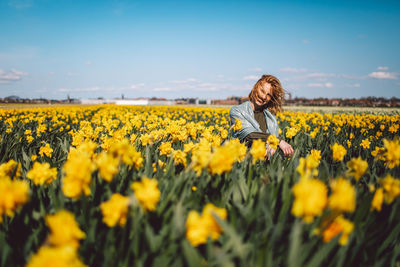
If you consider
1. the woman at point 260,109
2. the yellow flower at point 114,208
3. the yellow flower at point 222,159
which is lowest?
the yellow flower at point 114,208

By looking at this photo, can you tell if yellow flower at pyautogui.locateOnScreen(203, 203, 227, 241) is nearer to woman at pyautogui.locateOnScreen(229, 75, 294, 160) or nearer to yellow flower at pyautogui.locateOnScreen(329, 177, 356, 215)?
yellow flower at pyautogui.locateOnScreen(329, 177, 356, 215)

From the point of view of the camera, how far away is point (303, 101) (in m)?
53.5

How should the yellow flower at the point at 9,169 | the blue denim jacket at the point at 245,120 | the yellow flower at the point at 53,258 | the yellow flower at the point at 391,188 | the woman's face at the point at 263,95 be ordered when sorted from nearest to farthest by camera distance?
1. the yellow flower at the point at 53,258
2. the yellow flower at the point at 391,188
3. the yellow flower at the point at 9,169
4. the blue denim jacket at the point at 245,120
5. the woman's face at the point at 263,95

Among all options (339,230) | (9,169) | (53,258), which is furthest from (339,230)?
(9,169)

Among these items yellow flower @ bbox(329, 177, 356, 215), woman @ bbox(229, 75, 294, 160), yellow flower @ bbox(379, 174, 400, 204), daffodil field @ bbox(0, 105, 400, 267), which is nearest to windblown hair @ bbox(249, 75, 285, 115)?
woman @ bbox(229, 75, 294, 160)

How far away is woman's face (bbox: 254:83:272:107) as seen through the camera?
404 centimetres

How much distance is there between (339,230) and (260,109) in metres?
3.52

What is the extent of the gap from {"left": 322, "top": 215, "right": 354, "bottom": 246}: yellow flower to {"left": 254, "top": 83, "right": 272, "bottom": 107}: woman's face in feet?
10.3

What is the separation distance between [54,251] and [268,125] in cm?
401

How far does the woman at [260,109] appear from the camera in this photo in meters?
3.71

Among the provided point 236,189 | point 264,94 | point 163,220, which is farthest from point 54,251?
point 264,94

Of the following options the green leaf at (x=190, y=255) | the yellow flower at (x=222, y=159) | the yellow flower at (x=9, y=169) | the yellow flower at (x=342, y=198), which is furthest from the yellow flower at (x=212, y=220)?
the yellow flower at (x=9, y=169)

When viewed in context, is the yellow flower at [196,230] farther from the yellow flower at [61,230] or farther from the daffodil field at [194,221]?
the yellow flower at [61,230]

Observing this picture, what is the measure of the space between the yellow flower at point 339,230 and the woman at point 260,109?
2443 mm
